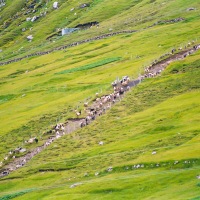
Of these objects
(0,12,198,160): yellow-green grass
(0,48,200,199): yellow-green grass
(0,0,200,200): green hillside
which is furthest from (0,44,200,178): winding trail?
(0,12,198,160): yellow-green grass

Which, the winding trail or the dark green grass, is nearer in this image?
the winding trail

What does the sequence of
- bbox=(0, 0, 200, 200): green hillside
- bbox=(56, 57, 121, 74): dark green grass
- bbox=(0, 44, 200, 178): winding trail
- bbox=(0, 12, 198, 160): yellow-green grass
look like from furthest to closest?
bbox=(56, 57, 121, 74): dark green grass
bbox=(0, 12, 198, 160): yellow-green grass
bbox=(0, 44, 200, 178): winding trail
bbox=(0, 0, 200, 200): green hillside

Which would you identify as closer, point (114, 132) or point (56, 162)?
point (56, 162)

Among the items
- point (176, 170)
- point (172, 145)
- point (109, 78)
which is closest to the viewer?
point (176, 170)

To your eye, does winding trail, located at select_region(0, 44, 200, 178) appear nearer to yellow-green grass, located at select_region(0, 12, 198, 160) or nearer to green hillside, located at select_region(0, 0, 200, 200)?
green hillside, located at select_region(0, 0, 200, 200)

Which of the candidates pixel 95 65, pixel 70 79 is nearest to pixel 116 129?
pixel 70 79

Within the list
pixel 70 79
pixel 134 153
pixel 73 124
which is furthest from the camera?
pixel 70 79

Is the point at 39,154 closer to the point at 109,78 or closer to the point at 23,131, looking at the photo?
the point at 23,131

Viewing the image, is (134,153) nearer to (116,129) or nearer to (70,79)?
(116,129)

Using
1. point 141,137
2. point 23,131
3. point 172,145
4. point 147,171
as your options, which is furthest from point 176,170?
point 23,131

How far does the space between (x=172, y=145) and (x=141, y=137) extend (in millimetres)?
10576

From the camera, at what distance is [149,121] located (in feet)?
315

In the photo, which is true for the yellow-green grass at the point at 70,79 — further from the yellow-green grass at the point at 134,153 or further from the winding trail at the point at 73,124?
the yellow-green grass at the point at 134,153

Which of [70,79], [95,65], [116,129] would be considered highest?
[70,79]
